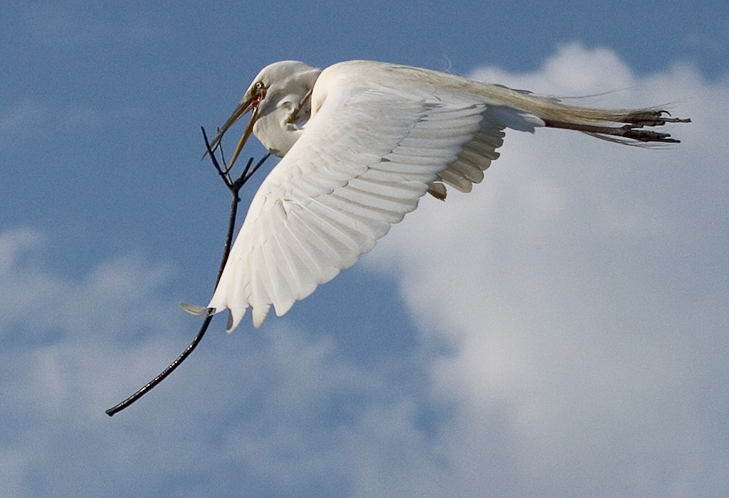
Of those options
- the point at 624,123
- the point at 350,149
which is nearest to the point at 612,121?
the point at 624,123

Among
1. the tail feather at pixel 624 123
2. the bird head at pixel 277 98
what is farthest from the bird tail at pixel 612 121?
the bird head at pixel 277 98

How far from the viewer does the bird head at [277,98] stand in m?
6.36

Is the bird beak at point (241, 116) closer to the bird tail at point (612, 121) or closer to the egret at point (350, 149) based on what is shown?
the egret at point (350, 149)

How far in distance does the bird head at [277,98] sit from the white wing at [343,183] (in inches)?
32.5

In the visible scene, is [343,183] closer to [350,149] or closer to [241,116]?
[350,149]

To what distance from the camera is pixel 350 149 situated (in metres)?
4.68

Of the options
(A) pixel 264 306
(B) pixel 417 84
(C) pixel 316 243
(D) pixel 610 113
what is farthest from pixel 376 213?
(D) pixel 610 113

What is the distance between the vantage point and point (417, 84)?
5.63 m

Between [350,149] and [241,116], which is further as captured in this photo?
[241,116]

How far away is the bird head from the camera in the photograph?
6.36 metres

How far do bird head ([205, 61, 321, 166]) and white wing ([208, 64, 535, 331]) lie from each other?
825mm

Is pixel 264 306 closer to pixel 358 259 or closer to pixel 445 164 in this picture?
pixel 358 259

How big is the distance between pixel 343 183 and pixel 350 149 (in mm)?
325

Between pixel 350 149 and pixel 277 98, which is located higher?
pixel 277 98
